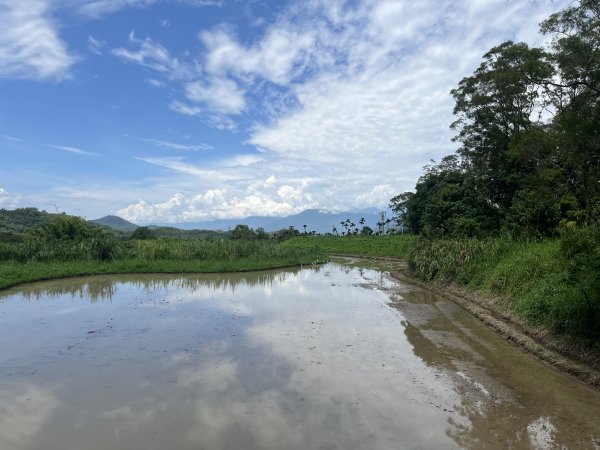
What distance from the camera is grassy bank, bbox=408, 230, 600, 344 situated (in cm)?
748

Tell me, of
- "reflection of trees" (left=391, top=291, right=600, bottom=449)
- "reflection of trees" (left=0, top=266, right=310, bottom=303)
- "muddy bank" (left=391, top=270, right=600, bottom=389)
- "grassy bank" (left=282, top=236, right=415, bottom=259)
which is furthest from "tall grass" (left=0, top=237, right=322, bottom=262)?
"reflection of trees" (left=391, top=291, right=600, bottom=449)

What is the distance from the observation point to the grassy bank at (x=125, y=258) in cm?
2006

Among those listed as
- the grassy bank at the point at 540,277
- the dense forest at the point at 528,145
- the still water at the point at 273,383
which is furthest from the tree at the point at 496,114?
the still water at the point at 273,383

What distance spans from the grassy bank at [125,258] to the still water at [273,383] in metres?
8.09

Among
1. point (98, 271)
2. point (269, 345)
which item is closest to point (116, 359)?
point (269, 345)

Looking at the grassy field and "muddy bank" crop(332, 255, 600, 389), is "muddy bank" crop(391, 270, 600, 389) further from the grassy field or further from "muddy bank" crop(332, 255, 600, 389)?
the grassy field

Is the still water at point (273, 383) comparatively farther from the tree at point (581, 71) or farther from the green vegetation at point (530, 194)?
the tree at point (581, 71)

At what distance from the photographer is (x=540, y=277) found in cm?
1037

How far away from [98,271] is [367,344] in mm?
16550

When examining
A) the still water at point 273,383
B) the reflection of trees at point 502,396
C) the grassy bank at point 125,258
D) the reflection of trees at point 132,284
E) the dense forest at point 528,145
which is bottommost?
the reflection of trees at point 502,396

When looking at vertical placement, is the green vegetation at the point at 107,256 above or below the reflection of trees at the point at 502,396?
above

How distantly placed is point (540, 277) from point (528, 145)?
377cm

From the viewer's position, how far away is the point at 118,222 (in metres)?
165

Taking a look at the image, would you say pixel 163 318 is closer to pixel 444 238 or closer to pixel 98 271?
pixel 98 271
